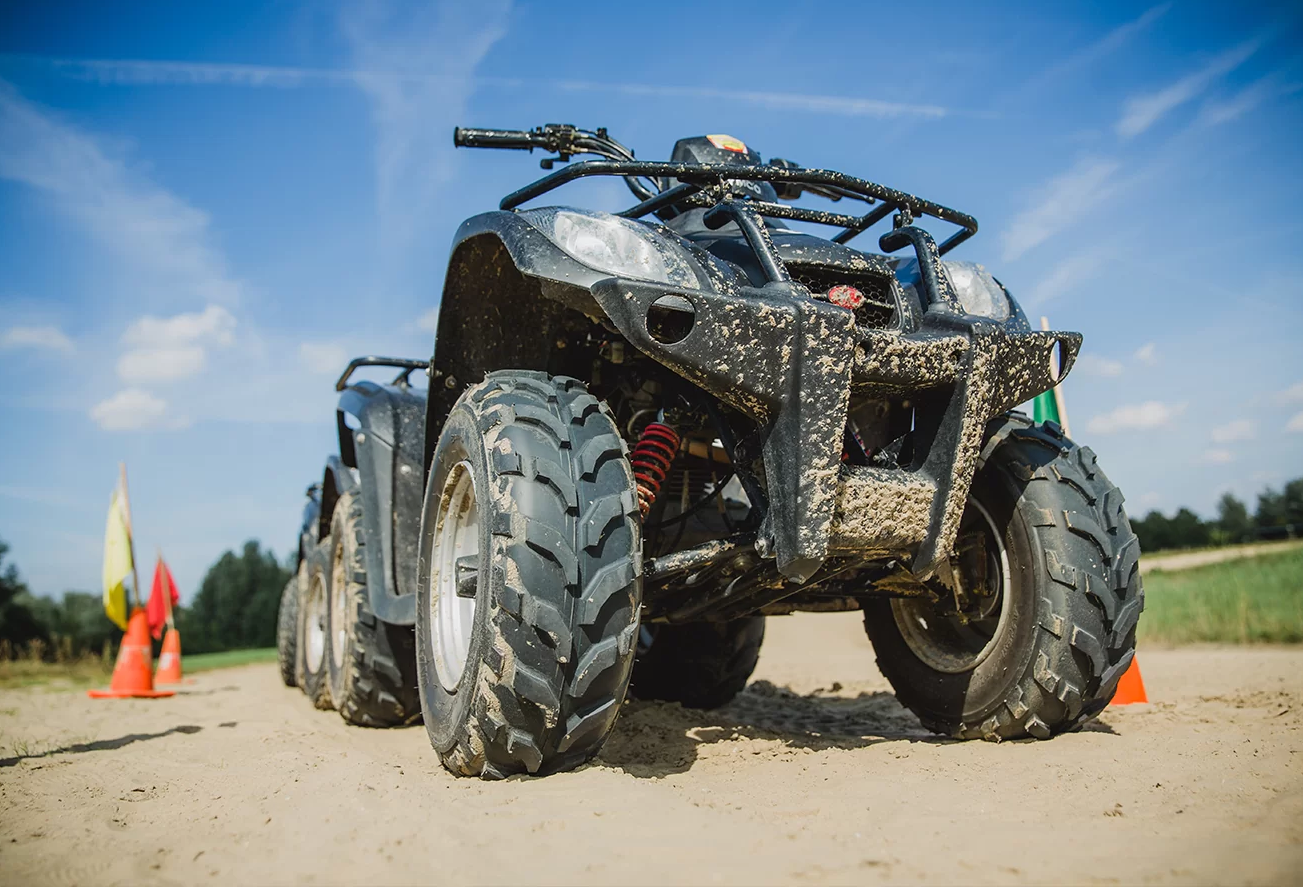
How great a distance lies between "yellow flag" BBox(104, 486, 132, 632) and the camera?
9.51 metres

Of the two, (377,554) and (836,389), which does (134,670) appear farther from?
(836,389)

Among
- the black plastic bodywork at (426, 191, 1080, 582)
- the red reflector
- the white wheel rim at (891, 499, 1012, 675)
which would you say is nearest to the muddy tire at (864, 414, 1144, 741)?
the white wheel rim at (891, 499, 1012, 675)

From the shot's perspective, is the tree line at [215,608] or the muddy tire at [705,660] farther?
the tree line at [215,608]

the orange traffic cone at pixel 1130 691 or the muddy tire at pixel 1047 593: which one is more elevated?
the muddy tire at pixel 1047 593

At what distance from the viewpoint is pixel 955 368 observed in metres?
2.82

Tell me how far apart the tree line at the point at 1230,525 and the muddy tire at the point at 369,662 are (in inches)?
1159

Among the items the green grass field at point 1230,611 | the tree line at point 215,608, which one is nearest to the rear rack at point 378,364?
the green grass field at point 1230,611

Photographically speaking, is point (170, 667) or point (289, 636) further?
point (170, 667)

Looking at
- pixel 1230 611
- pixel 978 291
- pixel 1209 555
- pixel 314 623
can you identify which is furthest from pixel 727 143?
pixel 1209 555

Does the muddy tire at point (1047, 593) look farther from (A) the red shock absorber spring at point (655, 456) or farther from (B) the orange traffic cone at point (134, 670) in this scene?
(B) the orange traffic cone at point (134, 670)

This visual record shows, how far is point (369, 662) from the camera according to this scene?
467 centimetres

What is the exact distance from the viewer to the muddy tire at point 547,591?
242 centimetres

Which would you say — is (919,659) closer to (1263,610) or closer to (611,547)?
(611,547)

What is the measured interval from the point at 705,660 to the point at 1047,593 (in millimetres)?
2473
